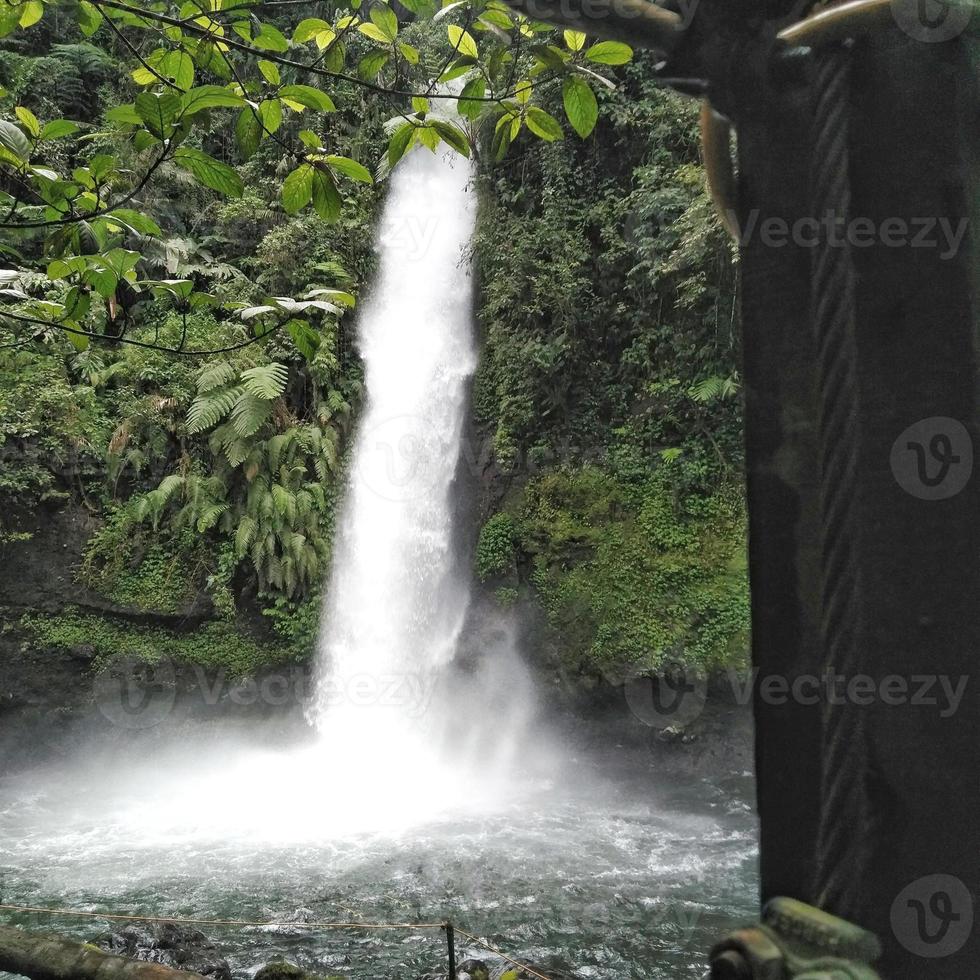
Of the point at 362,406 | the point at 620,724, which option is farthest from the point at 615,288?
the point at 620,724

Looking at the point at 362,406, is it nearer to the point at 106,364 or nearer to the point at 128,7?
the point at 106,364

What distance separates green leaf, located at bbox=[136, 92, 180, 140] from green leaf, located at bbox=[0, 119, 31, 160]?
0.37m

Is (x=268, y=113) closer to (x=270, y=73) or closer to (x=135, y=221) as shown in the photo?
(x=270, y=73)

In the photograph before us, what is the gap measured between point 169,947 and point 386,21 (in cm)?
522

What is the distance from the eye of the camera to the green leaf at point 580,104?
157 cm

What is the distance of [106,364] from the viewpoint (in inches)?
486

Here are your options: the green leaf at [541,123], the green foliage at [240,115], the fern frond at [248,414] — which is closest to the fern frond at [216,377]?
the fern frond at [248,414]

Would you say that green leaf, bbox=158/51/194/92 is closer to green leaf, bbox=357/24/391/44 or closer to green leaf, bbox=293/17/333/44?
green leaf, bbox=293/17/333/44

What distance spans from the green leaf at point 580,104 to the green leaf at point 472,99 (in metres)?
0.19

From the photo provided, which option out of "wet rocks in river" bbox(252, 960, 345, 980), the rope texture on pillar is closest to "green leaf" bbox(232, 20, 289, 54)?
the rope texture on pillar

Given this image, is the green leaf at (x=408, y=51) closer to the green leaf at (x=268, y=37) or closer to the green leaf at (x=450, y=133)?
the green leaf at (x=450, y=133)

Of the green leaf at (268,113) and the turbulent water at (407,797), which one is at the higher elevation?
the green leaf at (268,113)

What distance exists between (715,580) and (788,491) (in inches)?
365

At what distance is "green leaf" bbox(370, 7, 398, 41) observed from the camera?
1.57 meters
